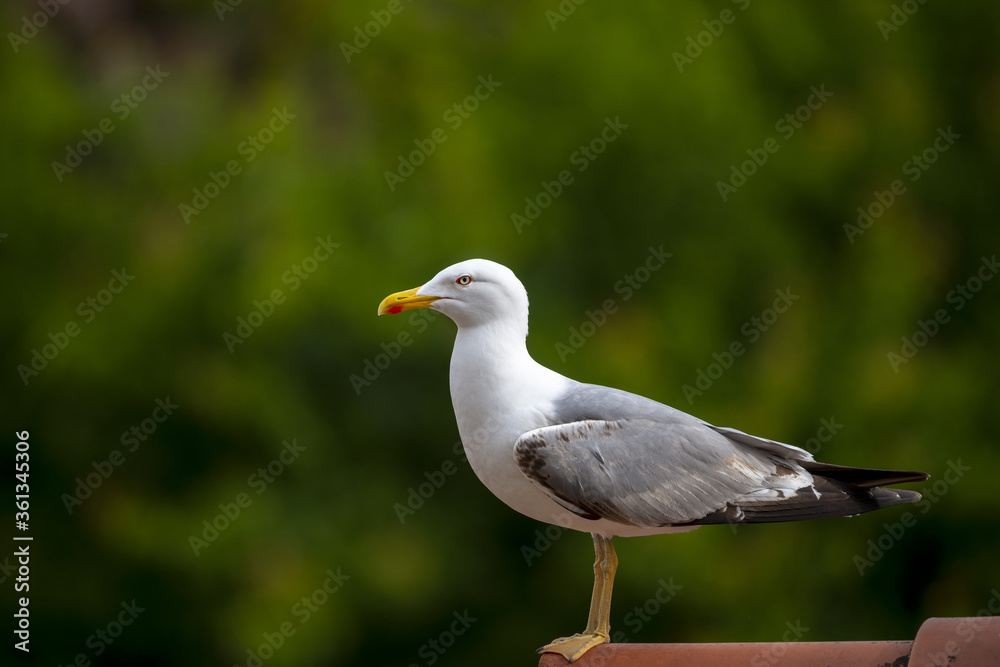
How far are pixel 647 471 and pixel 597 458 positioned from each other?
8.3 inches

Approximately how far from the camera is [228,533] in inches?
321

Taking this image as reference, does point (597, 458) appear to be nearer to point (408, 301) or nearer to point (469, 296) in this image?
point (469, 296)

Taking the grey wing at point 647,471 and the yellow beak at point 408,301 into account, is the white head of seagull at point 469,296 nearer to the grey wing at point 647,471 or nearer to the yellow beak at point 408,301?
the yellow beak at point 408,301

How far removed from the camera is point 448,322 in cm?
813

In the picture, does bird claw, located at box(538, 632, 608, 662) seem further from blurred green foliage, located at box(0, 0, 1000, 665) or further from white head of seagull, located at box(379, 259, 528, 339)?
blurred green foliage, located at box(0, 0, 1000, 665)

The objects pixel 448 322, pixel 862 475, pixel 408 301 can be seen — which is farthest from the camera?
pixel 448 322

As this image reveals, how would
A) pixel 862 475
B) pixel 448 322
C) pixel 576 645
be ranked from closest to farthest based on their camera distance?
pixel 576 645, pixel 862 475, pixel 448 322

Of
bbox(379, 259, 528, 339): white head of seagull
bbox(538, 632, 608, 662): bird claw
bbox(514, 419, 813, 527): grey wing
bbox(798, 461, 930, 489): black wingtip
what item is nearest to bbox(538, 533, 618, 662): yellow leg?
bbox(538, 632, 608, 662): bird claw

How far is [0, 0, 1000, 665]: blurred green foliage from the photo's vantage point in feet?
26.8

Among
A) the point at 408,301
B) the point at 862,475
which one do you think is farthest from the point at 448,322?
the point at 862,475

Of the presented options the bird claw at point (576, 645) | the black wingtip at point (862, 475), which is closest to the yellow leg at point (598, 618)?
the bird claw at point (576, 645)

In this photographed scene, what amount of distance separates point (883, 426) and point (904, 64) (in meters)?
3.28

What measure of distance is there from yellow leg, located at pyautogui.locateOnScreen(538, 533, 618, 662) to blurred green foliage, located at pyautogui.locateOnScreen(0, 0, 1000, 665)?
11.3 feet

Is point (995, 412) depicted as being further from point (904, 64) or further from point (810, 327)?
point (904, 64)
